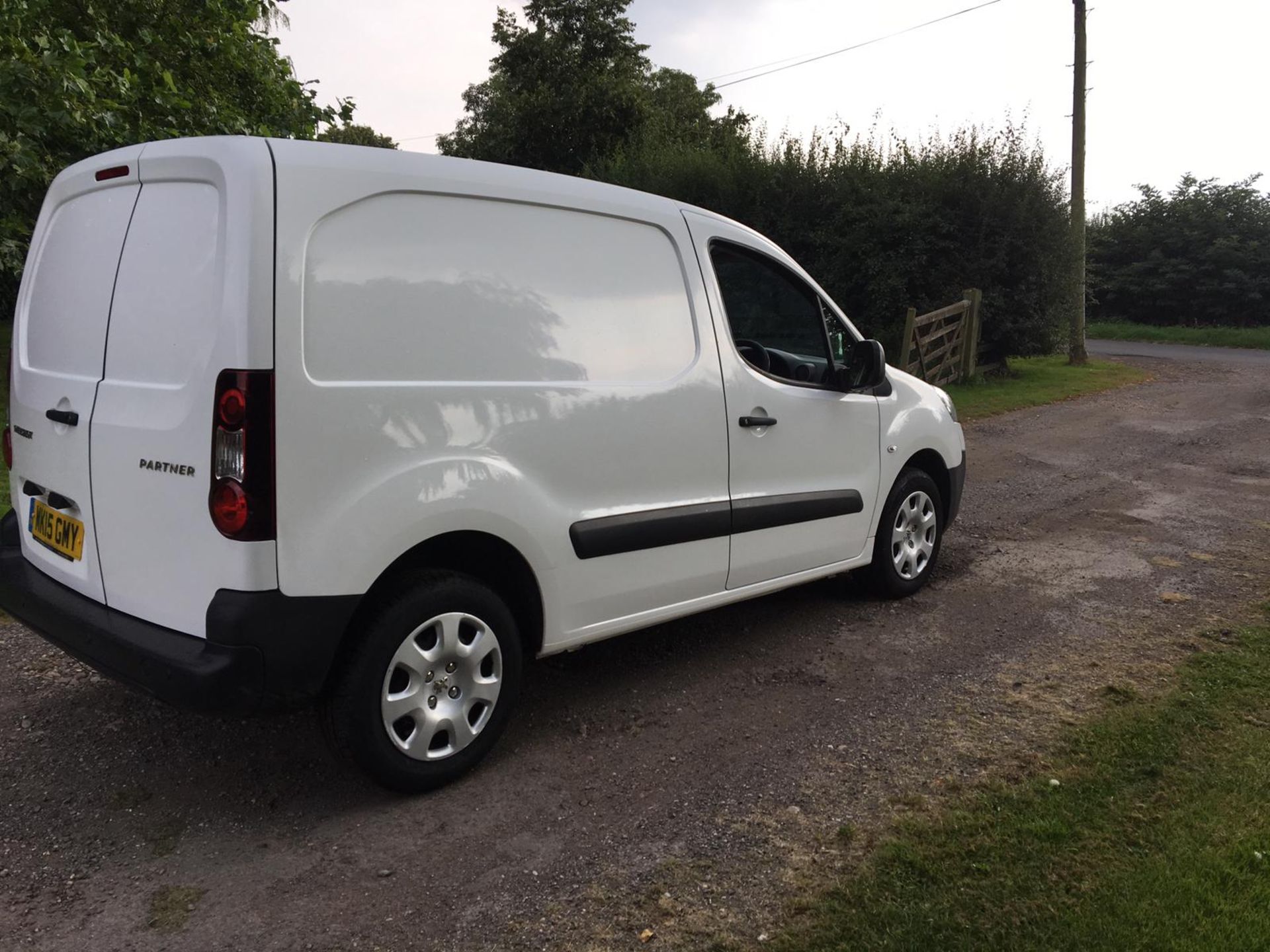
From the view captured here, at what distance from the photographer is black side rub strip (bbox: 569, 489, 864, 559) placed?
357 centimetres

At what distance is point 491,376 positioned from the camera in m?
3.21

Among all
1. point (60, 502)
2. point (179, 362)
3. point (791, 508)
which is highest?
point (179, 362)

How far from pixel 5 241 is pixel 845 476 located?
7.11m

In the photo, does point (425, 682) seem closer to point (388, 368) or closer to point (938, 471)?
point (388, 368)

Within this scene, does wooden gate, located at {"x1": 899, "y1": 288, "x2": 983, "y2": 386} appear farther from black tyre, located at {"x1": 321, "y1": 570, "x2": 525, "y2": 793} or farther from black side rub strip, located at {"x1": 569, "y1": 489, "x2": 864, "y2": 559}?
black tyre, located at {"x1": 321, "y1": 570, "x2": 525, "y2": 793}

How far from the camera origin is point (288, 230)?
277 centimetres

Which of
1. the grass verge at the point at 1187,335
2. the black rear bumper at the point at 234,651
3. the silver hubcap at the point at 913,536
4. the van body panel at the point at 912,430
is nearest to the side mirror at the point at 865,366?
the van body panel at the point at 912,430

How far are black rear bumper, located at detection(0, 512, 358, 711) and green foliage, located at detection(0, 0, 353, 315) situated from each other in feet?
19.6

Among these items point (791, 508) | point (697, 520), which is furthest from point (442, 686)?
point (791, 508)

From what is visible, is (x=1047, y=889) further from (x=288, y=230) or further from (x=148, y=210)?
(x=148, y=210)

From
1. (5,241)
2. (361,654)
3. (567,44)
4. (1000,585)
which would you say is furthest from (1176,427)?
(567,44)

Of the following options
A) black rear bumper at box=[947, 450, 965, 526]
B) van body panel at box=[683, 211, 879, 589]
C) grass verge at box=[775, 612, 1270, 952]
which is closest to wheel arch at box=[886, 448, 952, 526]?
black rear bumper at box=[947, 450, 965, 526]

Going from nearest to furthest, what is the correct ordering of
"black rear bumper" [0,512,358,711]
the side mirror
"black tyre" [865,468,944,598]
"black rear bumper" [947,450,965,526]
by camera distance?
"black rear bumper" [0,512,358,711], the side mirror, "black tyre" [865,468,944,598], "black rear bumper" [947,450,965,526]

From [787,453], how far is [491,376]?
1.62 meters
